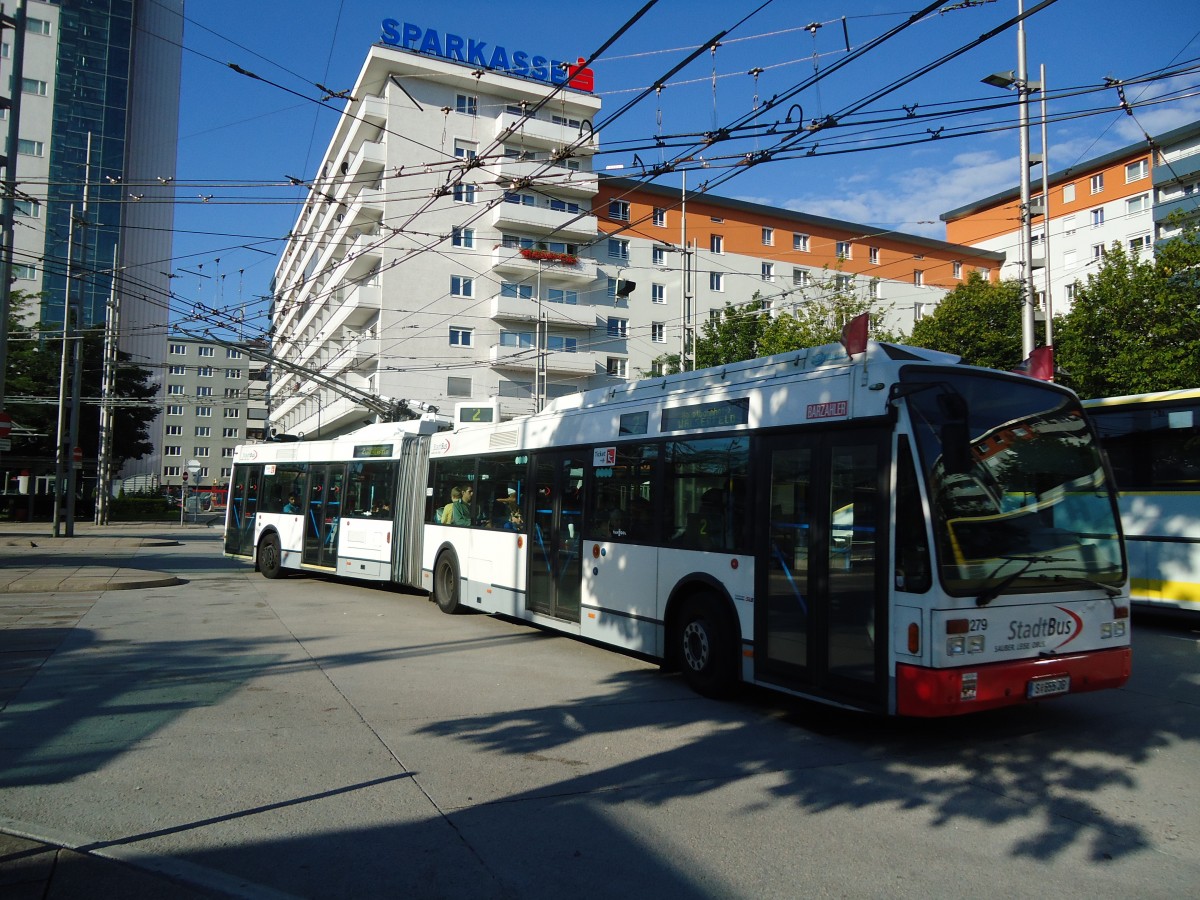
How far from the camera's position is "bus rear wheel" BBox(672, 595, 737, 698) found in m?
8.12

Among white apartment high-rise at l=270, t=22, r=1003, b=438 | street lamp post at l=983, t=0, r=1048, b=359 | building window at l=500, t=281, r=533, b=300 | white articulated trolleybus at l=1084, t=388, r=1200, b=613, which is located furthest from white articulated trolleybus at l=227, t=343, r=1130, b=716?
building window at l=500, t=281, r=533, b=300

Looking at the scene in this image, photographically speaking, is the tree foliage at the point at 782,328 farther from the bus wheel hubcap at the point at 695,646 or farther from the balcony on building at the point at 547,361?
the bus wheel hubcap at the point at 695,646

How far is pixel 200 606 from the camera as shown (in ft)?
48.7

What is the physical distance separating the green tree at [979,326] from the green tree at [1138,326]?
30.0 ft

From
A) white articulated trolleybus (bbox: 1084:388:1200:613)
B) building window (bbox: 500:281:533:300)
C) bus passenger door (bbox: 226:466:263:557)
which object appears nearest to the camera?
white articulated trolleybus (bbox: 1084:388:1200:613)

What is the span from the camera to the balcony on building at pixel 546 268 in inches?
1807

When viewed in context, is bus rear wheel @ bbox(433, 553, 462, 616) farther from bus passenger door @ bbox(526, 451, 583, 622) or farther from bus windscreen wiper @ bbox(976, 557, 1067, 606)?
bus windscreen wiper @ bbox(976, 557, 1067, 606)

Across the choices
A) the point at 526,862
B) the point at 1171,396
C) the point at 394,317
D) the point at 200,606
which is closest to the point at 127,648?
the point at 200,606

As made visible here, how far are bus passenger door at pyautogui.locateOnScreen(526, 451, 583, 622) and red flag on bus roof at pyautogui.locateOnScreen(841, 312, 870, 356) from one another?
4.31m

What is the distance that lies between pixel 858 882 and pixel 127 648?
9286mm

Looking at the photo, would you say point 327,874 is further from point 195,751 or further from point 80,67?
point 80,67

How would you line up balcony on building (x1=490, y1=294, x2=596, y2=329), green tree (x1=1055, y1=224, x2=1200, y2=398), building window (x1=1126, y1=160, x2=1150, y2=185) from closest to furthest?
green tree (x1=1055, y1=224, x2=1200, y2=398)
balcony on building (x1=490, y1=294, x2=596, y2=329)
building window (x1=1126, y1=160, x2=1150, y2=185)

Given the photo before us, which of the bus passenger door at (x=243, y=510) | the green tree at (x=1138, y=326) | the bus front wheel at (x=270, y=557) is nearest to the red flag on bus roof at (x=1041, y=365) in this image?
the green tree at (x=1138, y=326)

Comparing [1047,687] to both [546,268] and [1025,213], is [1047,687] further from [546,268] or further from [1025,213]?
[546,268]
